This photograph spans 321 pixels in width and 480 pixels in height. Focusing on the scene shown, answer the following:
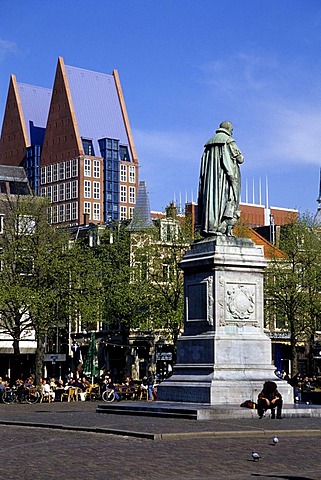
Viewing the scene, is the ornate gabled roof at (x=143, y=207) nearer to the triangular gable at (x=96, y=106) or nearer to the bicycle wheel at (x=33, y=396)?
the bicycle wheel at (x=33, y=396)

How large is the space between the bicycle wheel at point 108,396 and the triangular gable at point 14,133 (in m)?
142

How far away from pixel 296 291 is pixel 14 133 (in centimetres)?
13626

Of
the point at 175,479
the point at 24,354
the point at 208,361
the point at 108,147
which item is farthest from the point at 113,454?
the point at 108,147

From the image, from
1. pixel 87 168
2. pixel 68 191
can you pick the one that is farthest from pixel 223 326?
pixel 68 191

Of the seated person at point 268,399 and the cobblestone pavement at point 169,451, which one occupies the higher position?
the seated person at point 268,399

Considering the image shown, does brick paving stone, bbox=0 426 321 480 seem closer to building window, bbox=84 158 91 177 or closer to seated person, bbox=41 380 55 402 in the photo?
seated person, bbox=41 380 55 402

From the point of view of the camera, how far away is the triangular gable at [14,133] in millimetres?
192375

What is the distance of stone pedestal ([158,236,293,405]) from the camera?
30422 mm

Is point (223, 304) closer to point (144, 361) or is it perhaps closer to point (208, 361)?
point (208, 361)

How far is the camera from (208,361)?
101 ft

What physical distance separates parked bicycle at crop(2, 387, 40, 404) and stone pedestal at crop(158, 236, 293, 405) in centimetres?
2190

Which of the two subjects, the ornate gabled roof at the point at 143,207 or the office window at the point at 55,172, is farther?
the office window at the point at 55,172

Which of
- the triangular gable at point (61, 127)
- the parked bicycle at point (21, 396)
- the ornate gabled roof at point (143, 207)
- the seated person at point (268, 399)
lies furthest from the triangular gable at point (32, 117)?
the seated person at point (268, 399)

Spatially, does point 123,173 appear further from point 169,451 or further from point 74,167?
point 169,451
